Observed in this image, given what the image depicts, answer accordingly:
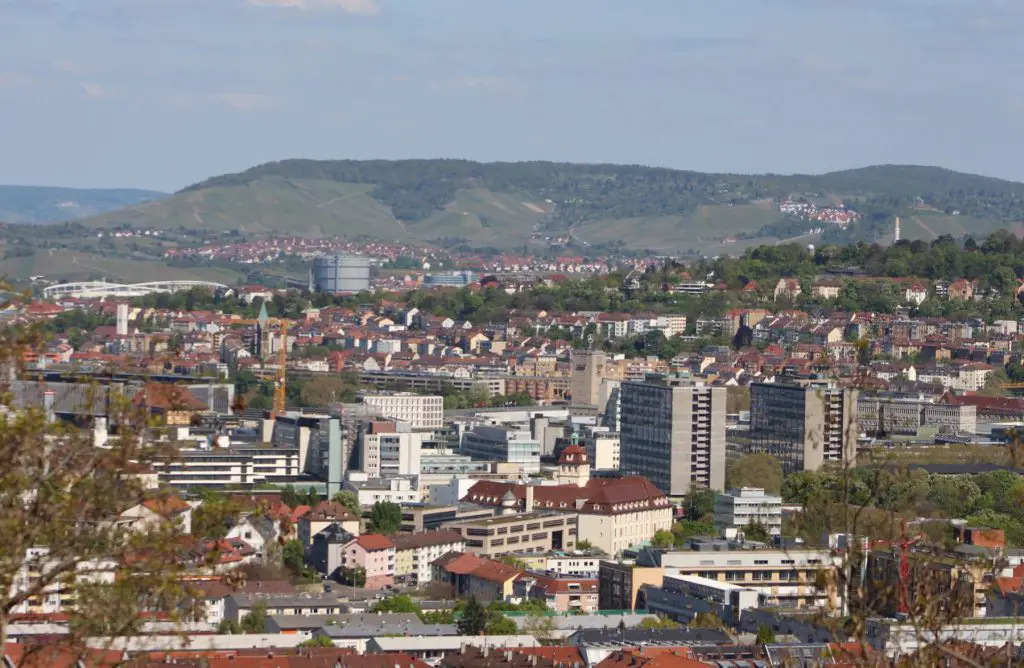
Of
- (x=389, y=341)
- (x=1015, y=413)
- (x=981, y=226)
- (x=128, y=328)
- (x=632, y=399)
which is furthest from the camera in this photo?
(x=981, y=226)

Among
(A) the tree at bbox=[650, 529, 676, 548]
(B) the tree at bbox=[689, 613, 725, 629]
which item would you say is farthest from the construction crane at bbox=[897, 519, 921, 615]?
(A) the tree at bbox=[650, 529, 676, 548]

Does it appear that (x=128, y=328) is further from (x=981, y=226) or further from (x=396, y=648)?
(x=981, y=226)

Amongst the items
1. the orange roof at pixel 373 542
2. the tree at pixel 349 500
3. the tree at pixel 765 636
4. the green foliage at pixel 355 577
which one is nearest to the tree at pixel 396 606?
the green foliage at pixel 355 577

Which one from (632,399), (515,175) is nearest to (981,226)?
(515,175)

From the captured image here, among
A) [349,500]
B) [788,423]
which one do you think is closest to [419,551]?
→ [349,500]

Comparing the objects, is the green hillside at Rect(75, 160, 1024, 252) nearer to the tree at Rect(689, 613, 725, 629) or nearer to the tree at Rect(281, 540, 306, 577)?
the tree at Rect(281, 540, 306, 577)

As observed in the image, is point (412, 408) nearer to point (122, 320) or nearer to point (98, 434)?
point (122, 320)

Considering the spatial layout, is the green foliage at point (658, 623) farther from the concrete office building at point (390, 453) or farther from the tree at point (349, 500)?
the concrete office building at point (390, 453)
